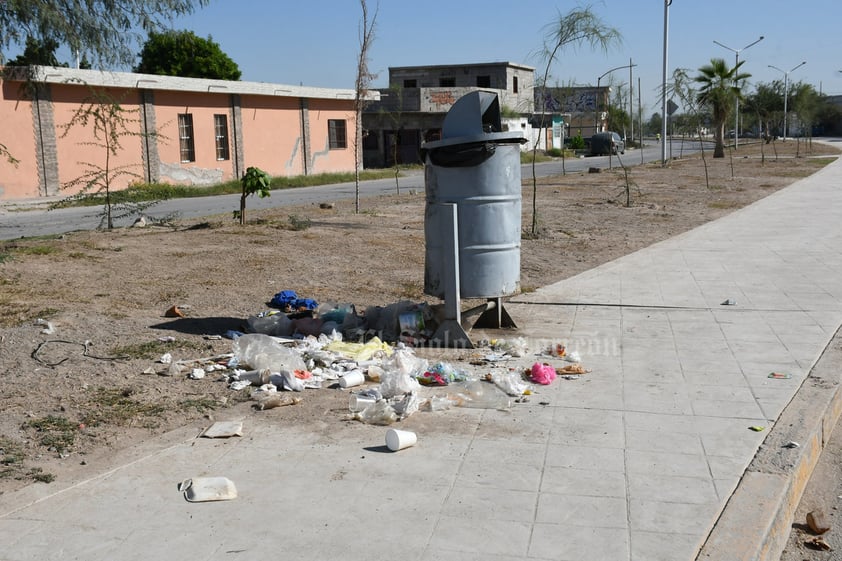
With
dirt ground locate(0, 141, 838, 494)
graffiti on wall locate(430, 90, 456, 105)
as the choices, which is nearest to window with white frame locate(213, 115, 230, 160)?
dirt ground locate(0, 141, 838, 494)

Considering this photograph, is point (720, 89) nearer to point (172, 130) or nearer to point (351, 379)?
point (172, 130)

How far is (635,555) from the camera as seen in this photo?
372 cm

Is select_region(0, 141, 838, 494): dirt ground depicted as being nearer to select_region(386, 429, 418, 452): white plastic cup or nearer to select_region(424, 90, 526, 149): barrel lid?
select_region(386, 429, 418, 452): white plastic cup

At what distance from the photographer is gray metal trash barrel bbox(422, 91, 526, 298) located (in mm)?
7277

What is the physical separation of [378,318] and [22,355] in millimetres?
2923

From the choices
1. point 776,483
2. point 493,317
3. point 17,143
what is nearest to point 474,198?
point 493,317

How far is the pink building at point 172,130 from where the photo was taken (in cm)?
2473

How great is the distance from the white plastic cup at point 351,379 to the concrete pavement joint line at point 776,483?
278 centimetres

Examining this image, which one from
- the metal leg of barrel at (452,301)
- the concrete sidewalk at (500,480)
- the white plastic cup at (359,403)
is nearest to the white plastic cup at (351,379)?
the white plastic cup at (359,403)

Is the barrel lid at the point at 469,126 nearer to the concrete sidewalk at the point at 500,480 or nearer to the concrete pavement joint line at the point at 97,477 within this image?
the concrete sidewalk at the point at 500,480

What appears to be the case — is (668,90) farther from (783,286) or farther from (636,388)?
(636,388)

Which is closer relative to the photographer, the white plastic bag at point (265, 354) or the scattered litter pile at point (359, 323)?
the white plastic bag at point (265, 354)

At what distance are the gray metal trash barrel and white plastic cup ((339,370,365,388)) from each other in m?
1.37

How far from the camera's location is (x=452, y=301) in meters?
7.35
